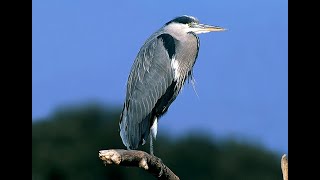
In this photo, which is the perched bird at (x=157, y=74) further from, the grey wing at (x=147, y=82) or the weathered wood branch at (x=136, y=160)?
the weathered wood branch at (x=136, y=160)

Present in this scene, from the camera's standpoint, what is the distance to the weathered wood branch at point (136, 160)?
2234 millimetres

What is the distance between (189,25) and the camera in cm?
323

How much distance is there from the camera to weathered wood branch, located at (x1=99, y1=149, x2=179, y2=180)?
2.23 meters

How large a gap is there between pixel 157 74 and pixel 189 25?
303 millimetres

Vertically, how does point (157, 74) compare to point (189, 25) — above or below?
below

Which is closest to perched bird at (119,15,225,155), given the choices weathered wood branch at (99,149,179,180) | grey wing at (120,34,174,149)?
grey wing at (120,34,174,149)

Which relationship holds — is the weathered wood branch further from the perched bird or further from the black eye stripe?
the black eye stripe

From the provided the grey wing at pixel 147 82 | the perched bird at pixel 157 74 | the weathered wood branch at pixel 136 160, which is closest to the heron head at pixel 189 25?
the perched bird at pixel 157 74

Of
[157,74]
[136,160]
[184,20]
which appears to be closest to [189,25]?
[184,20]

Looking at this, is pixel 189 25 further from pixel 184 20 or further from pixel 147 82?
pixel 147 82

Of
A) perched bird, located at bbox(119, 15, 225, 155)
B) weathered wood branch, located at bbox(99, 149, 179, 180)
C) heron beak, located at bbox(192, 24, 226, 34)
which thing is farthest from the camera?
heron beak, located at bbox(192, 24, 226, 34)

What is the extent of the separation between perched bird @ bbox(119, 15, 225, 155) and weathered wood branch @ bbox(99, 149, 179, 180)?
41 cm
